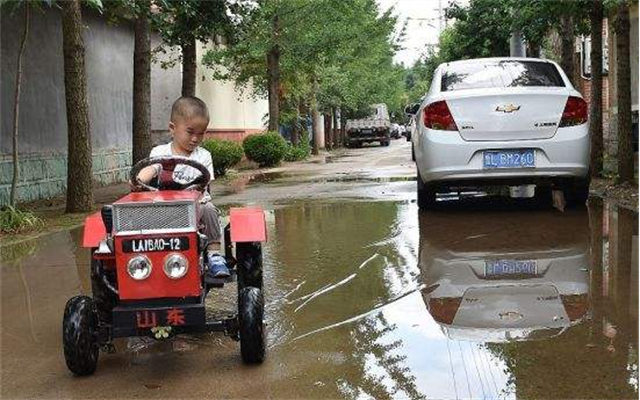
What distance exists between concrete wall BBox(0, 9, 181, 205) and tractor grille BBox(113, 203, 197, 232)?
386 inches

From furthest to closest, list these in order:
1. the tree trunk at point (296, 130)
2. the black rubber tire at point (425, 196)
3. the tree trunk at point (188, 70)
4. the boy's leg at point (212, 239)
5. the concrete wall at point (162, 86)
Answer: the tree trunk at point (296, 130)
the concrete wall at point (162, 86)
the tree trunk at point (188, 70)
the black rubber tire at point (425, 196)
the boy's leg at point (212, 239)

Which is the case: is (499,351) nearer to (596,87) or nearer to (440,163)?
(440,163)

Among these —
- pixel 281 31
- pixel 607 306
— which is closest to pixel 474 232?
pixel 607 306

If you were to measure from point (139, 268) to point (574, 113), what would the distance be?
17.9ft

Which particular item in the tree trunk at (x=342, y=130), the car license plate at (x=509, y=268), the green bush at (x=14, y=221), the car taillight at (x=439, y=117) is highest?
the tree trunk at (x=342, y=130)

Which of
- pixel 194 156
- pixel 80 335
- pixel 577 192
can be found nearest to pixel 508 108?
pixel 577 192

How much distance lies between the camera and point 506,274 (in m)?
5.36

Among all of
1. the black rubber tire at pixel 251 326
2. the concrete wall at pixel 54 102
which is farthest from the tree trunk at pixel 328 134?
the black rubber tire at pixel 251 326

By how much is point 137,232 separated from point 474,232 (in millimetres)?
4284

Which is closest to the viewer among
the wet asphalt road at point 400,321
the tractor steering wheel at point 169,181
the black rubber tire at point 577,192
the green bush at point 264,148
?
the wet asphalt road at point 400,321

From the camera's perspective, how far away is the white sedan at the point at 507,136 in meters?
7.61

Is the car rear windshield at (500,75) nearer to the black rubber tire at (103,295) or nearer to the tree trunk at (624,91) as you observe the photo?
the tree trunk at (624,91)

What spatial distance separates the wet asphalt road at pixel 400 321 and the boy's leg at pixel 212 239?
475 mm

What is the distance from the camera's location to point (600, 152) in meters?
11.5
